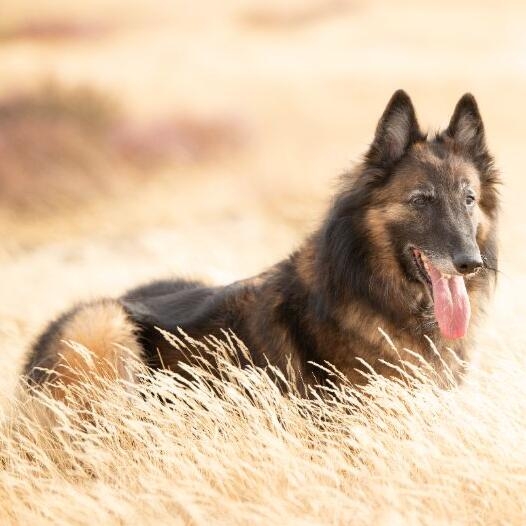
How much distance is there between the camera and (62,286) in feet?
42.0

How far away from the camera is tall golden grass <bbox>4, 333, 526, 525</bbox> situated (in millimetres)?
4473

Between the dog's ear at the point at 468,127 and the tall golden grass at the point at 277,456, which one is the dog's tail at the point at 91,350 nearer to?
the tall golden grass at the point at 277,456

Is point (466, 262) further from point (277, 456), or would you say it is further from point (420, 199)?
point (277, 456)

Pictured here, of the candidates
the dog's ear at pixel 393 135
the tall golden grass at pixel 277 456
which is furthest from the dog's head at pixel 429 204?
the tall golden grass at pixel 277 456

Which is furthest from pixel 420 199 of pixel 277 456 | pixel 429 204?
pixel 277 456

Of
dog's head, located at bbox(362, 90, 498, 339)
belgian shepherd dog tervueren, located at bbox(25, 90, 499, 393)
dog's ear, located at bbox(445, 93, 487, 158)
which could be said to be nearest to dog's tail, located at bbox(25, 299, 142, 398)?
belgian shepherd dog tervueren, located at bbox(25, 90, 499, 393)

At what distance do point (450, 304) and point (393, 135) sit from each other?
1.09 metres

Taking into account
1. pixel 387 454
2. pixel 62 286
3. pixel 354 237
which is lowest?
pixel 62 286

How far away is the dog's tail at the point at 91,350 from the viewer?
6.04 meters

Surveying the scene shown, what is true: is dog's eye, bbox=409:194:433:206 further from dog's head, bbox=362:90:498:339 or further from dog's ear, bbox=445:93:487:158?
dog's ear, bbox=445:93:487:158

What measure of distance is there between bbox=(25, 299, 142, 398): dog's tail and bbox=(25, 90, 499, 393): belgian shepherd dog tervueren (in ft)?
0.17

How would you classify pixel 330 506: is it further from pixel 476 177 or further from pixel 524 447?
pixel 476 177

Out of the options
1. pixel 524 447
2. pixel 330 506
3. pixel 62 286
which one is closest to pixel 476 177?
pixel 524 447

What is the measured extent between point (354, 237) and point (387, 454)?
1.39m
